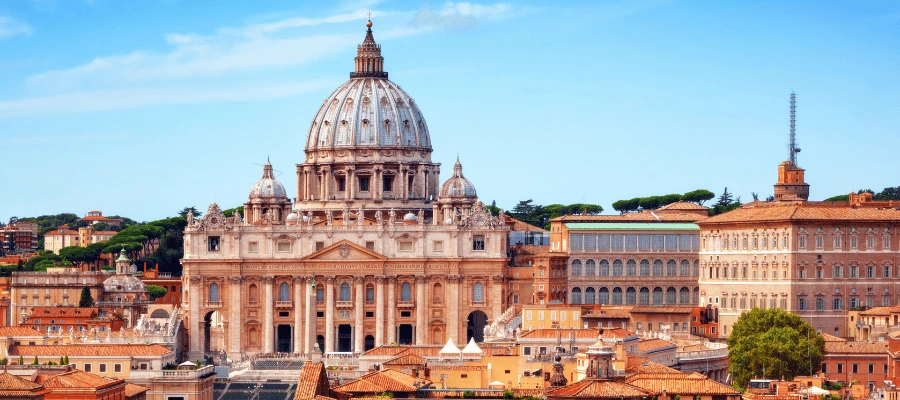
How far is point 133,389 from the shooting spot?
3546 inches

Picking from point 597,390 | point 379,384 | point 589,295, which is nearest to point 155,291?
point 589,295

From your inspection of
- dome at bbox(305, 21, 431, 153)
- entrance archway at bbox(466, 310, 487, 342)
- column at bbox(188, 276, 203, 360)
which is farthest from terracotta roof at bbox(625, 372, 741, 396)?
dome at bbox(305, 21, 431, 153)

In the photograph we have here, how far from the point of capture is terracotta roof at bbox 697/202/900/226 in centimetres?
12450

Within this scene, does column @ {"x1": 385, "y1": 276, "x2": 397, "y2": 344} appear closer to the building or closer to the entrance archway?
the entrance archway

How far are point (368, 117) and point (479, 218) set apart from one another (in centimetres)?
1821

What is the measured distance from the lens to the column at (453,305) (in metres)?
146

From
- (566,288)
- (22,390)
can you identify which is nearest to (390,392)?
(22,390)

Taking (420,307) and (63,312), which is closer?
(63,312)

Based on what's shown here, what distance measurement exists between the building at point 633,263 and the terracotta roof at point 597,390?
240 ft

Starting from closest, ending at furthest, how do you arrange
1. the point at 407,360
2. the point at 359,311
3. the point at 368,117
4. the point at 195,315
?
the point at 407,360 < the point at 195,315 < the point at 359,311 < the point at 368,117

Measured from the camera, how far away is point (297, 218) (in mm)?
150125

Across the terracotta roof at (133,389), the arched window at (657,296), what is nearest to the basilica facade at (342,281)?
the arched window at (657,296)

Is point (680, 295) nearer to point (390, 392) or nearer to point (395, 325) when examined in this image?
point (395, 325)

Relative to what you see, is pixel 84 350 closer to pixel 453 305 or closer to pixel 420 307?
pixel 420 307
